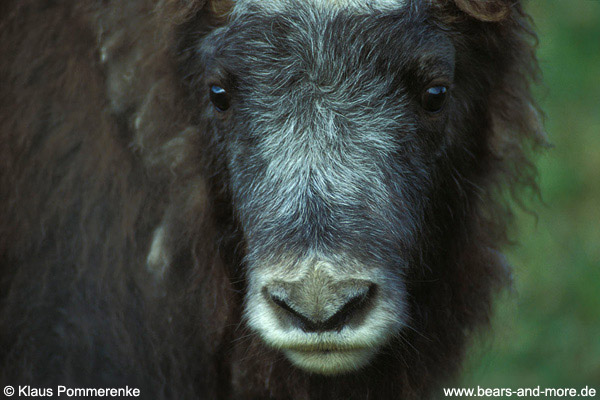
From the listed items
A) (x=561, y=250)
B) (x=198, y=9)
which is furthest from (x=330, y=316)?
(x=561, y=250)

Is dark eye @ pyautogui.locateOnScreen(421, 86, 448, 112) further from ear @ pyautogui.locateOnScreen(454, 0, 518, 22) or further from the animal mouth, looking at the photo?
the animal mouth

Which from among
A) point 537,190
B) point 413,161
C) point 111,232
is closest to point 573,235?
point 537,190

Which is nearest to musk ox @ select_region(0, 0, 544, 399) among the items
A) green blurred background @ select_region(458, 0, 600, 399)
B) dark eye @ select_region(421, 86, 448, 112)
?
dark eye @ select_region(421, 86, 448, 112)

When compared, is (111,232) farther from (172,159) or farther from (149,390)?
(149,390)

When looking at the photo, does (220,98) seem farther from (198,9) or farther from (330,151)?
(330,151)

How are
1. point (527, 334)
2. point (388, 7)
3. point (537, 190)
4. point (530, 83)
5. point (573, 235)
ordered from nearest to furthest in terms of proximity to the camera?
1. point (388, 7)
2. point (530, 83)
3. point (537, 190)
4. point (527, 334)
5. point (573, 235)

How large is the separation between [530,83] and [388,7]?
3.56ft

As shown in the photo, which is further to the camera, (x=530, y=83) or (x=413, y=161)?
(x=530, y=83)

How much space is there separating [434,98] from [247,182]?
2.66ft

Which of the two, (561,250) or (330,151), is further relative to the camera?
(561,250)

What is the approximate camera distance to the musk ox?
3.35 m

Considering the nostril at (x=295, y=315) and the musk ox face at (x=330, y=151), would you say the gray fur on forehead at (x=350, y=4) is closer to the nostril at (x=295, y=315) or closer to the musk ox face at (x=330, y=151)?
the musk ox face at (x=330, y=151)

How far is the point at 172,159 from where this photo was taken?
12.8ft

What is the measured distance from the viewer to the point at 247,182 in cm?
357
